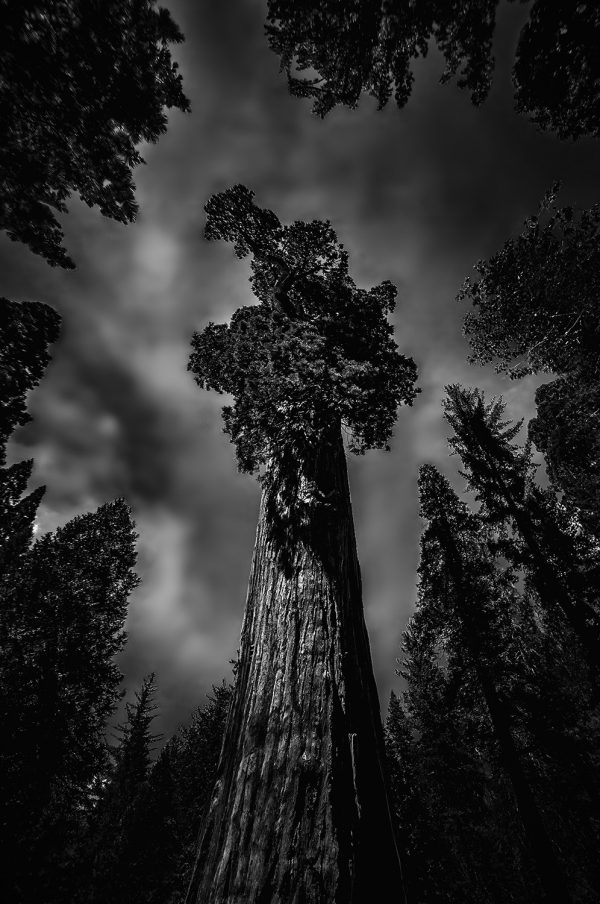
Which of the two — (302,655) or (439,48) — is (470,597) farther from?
(439,48)

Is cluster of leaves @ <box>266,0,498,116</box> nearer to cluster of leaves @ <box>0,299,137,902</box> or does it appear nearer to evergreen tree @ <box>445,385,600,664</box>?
cluster of leaves @ <box>0,299,137,902</box>

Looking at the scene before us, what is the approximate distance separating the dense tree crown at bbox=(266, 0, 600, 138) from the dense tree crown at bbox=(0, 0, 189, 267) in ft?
6.25

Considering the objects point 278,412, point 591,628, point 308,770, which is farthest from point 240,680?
point 591,628

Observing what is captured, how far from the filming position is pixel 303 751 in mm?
2123

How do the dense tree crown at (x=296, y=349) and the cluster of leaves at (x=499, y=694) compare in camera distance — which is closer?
the dense tree crown at (x=296, y=349)

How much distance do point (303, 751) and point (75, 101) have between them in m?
6.20

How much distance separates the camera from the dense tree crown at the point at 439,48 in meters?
4.34

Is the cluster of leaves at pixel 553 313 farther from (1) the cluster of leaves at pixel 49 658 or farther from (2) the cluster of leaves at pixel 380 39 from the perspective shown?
(1) the cluster of leaves at pixel 49 658

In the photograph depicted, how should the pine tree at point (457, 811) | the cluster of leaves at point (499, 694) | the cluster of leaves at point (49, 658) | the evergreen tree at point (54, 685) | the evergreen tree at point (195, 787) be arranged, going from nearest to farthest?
the cluster of leaves at point (49, 658), the evergreen tree at point (54, 685), the cluster of leaves at point (499, 694), the pine tree at point (457, 811), the evergreen tree at point (195, 787)

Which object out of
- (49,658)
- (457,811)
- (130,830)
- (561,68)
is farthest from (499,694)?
(130,830)

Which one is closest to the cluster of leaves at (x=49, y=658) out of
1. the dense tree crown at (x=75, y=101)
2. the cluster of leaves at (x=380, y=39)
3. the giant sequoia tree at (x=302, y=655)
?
the dense tree crown at (x=75, y=101)

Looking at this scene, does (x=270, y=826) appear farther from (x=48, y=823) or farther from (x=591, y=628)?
(x=48, y=823)

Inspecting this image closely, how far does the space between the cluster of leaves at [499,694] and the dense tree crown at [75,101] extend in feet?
48.1

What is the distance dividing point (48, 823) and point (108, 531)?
11.9m
